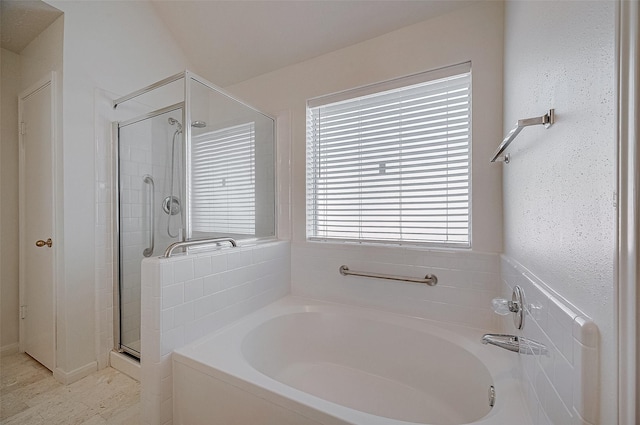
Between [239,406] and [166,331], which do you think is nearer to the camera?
[239,406]

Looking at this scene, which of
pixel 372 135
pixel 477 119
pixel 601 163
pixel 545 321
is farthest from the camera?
pixel 372 135

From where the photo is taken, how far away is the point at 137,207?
2043mm

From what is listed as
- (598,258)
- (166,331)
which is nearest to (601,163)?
(598,258)

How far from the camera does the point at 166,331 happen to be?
127cm

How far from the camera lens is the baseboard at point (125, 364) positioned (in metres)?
1.81

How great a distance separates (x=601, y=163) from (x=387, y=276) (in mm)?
1344

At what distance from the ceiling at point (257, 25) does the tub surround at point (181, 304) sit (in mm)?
1611

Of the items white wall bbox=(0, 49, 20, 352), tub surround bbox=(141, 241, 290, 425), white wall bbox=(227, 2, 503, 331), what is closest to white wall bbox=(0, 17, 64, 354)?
white wall bbox=(0, 49, 20, 352)

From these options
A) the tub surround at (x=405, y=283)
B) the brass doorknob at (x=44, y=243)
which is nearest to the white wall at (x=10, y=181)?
the brass doorknob at (x=44, y=243)

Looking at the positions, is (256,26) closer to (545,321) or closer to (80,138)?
(80,138)

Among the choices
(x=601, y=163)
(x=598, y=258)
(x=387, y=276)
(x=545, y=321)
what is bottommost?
(x=387, y=276)

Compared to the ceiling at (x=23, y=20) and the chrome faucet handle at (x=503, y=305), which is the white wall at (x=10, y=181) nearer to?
the ceiling at (x=23, y=20)

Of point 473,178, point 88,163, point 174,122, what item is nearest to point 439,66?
point 473,178

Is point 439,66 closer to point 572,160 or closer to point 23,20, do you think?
point 572,160
